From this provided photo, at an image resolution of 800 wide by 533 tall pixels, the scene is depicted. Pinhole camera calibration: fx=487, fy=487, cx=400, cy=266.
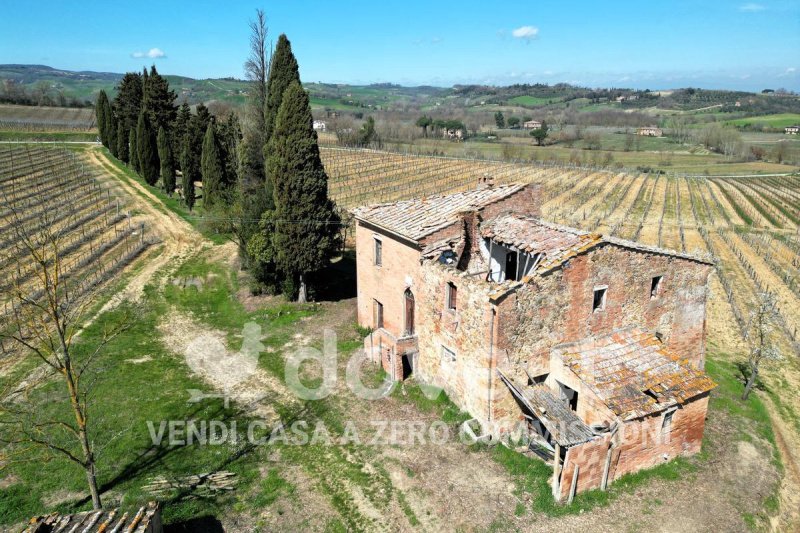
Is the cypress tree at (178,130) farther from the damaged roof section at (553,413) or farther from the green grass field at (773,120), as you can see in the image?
the green grass field at (773,120)

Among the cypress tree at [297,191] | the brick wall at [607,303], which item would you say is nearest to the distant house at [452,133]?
the cypress tree at [297,191]

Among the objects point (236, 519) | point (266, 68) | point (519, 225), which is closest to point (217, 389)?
point (236, 519)

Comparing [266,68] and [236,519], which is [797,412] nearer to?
[236,519]

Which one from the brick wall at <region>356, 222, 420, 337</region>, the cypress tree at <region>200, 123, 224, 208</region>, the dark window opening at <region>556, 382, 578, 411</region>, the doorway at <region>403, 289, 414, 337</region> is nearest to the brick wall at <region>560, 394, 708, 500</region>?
the dark window opening at <region>556, 382, 578, 411</region>

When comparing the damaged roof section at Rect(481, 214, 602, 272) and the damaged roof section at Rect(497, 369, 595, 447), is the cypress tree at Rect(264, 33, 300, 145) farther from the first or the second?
the damaged roof section at Rect(497, 369, 595, 447)

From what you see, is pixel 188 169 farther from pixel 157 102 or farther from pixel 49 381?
pixel 49 381

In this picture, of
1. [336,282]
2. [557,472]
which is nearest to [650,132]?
[336,282]
